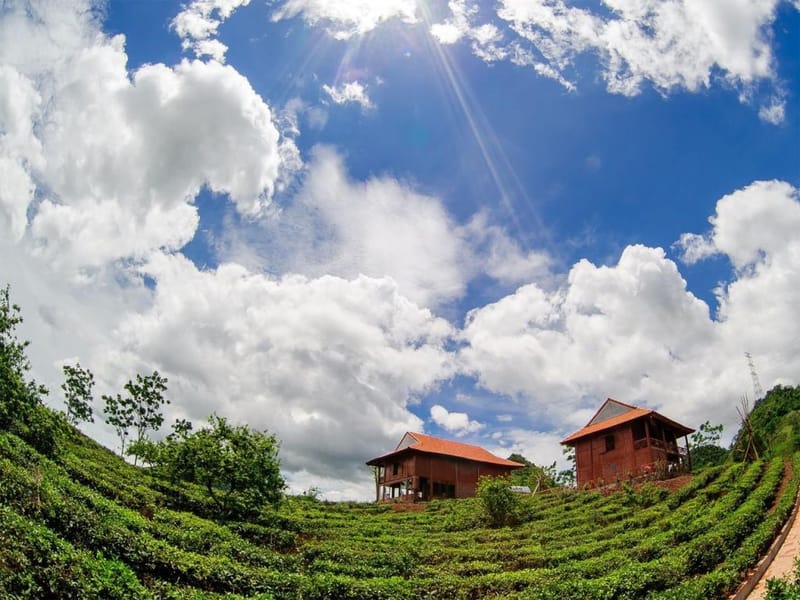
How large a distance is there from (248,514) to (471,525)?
1163cm

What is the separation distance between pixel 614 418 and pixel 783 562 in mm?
23437

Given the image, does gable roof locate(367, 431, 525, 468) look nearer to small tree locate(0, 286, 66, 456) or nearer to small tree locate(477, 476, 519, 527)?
small tree locate(477, 476, 519, 527)

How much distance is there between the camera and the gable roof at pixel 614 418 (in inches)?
1320

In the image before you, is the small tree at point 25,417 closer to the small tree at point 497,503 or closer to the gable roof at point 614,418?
the small tree at point 497,503

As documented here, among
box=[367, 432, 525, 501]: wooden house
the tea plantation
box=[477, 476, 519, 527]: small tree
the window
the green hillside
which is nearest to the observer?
the tea plantation

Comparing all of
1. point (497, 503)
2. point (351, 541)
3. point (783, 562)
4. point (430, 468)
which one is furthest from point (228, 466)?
point (430, 468)

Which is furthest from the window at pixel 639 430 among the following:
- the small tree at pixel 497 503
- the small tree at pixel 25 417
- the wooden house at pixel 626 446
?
the small tree at pixel 25 417

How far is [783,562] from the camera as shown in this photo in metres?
13.7

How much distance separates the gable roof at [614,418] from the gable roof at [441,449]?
1026cm

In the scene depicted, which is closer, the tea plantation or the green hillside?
the tea plantation

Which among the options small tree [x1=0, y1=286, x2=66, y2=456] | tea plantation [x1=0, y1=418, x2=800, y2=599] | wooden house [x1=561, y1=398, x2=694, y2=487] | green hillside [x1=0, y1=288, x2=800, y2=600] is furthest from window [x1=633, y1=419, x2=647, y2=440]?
small tree [x1=0, y1=286, x2=66, y2=456]

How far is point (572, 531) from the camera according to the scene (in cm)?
2198

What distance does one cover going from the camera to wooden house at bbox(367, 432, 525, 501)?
42.6 meters

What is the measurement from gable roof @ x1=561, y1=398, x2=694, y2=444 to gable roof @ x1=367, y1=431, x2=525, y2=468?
10.3 m
